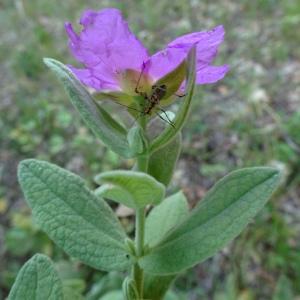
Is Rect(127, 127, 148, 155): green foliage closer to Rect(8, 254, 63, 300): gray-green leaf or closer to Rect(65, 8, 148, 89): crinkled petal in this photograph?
Rect(65, 8, 148, 89): crinkled petal

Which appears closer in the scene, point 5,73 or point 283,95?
point 283,95

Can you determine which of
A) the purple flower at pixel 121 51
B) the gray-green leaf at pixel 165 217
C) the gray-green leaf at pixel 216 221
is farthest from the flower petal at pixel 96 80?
the gray-green leaf at pixel 165 217

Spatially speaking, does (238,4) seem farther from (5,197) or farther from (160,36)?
(5,197)

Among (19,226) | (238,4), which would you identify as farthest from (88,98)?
(238,4)

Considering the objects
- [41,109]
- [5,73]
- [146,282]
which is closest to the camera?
[146,282]

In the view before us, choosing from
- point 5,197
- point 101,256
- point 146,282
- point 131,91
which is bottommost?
point 5,197
